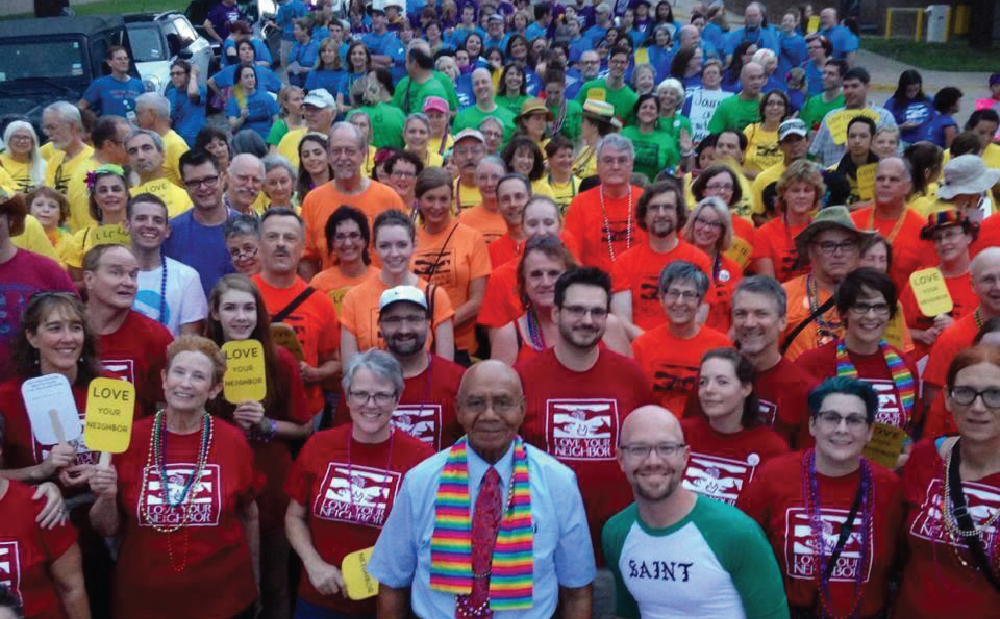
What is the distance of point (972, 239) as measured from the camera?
6141 mm

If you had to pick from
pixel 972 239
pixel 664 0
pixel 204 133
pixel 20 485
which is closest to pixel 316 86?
pixel 204 133

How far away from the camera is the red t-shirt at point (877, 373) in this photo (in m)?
4.85

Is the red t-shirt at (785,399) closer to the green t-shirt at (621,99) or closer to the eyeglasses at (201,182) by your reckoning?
the eyeglasses at (201,182)

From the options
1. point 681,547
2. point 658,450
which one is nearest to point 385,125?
point 658,450

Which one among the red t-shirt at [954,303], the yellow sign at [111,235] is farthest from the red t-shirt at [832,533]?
the yellow sign at [111,235]

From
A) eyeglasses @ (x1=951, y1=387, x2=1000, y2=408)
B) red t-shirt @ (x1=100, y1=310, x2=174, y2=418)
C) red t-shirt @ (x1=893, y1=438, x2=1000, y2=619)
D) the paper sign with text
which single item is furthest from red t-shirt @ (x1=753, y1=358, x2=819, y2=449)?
the paper sign with text

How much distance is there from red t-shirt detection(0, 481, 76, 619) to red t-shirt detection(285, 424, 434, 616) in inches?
35.0

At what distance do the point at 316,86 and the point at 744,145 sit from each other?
249 inches

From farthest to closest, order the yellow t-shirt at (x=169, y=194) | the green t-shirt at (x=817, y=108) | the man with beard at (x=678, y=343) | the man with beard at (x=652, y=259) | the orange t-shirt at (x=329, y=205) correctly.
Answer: the green t-shirt at (x=817, y=108), the yellow t-shirt at (x=169, y=194), the orange t-shirt at (x=329, y=205), the man with beard at (x=652, y=259), the man with beard at (x=678, y=343)

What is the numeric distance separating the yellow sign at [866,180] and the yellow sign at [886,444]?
3867 mm

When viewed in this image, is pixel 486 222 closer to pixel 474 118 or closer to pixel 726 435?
pixel 726 435

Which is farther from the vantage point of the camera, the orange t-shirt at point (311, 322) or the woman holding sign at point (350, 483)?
the orange t-shirt at point (311, 322)

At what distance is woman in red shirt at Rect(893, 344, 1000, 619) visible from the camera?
3799 millimetres

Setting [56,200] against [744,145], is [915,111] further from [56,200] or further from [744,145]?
[56,200]
